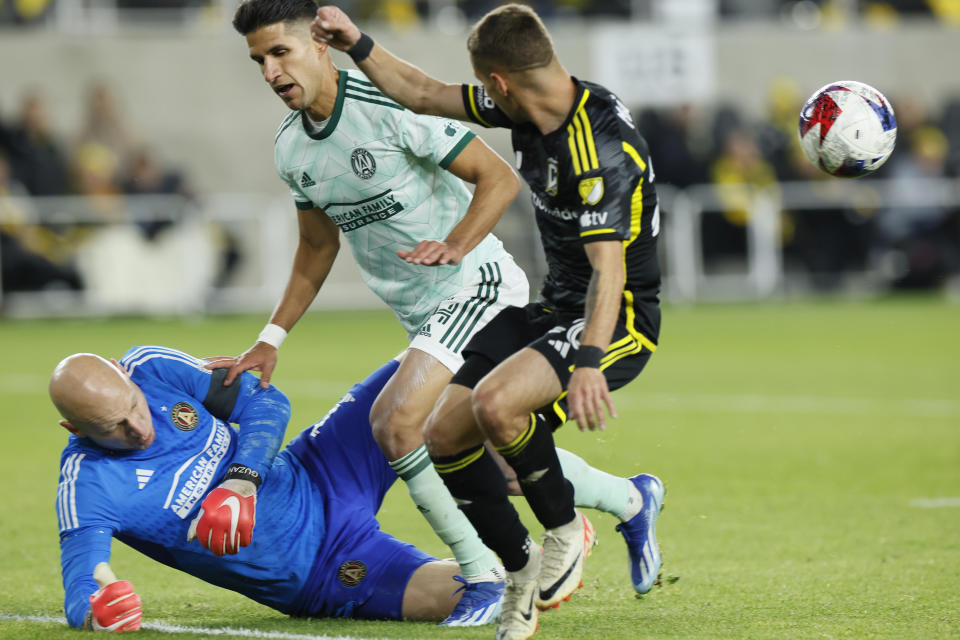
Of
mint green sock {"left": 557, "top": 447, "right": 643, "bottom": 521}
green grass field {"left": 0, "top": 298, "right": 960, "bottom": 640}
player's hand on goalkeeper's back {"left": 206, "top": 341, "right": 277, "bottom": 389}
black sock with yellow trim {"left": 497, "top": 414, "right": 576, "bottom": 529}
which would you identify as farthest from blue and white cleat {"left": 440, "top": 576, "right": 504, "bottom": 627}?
player's hand on goalkeeper's back {"left": 206, "top": 341, "right": 277, "bottom": 389}

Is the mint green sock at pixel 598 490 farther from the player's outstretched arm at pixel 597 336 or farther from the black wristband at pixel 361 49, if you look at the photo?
the black wristband at pixel 361 49

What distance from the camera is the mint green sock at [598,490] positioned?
17.3ft

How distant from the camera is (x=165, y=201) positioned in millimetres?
18391

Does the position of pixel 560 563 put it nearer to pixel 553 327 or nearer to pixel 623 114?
pixel 553 327

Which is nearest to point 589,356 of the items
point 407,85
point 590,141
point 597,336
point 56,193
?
point 597,336

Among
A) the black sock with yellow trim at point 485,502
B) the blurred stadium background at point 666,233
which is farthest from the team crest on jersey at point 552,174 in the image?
the blurred stadium background at point 666,233

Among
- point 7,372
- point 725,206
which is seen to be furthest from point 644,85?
point 7,372

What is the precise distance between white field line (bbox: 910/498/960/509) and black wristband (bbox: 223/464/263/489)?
366 cm

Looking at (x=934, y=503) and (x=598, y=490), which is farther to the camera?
(x=934, y=503)

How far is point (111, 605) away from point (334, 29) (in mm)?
2007

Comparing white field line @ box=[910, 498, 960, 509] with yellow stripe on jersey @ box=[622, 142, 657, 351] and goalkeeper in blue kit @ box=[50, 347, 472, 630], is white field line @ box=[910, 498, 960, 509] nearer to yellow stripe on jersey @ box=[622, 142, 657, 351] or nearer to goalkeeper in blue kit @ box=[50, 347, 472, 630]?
yellow stripe on jersey @ box=[622, 142, 657, 351]

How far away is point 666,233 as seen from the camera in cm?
1950

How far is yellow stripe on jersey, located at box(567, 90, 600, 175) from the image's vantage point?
4.56 meters

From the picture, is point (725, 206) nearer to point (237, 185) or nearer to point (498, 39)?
point (237, 185)
